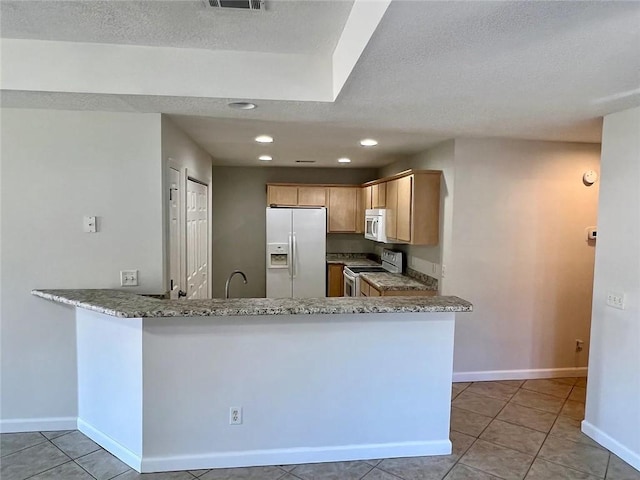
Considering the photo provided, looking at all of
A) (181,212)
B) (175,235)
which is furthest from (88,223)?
(181,212)

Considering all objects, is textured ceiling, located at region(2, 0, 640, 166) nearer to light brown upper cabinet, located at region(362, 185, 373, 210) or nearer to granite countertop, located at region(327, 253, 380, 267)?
light brown upper cabinet, located at region(362, 185, 373, 210)

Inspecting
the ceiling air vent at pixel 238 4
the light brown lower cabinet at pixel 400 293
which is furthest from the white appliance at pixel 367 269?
the ceiling air vent at pixel 238 4

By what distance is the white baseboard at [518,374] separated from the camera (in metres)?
3.79

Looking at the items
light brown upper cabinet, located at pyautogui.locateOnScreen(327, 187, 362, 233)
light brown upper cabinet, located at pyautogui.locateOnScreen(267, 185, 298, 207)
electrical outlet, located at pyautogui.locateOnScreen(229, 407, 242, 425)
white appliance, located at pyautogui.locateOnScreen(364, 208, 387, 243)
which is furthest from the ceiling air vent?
light brown upper cabinet, located at pyautogui.locateOnScreen(327, 187, 362, 233)

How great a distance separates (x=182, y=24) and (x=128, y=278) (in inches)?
68.3

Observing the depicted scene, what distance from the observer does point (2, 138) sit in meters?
2.66

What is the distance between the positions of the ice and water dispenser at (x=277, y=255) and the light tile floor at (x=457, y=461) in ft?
10.4

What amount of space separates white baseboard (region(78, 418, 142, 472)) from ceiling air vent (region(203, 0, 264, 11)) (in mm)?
2524

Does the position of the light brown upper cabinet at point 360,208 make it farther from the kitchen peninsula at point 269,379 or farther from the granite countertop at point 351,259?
the kitchen peninsula at point 269,379

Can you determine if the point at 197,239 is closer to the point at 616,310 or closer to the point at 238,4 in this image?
the point at 238,4

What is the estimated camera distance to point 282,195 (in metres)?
5.91

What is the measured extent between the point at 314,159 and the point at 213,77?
2.93 metres

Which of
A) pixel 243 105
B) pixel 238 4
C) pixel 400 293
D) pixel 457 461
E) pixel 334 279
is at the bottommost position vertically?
pixel 457 461

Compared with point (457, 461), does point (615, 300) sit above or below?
above
